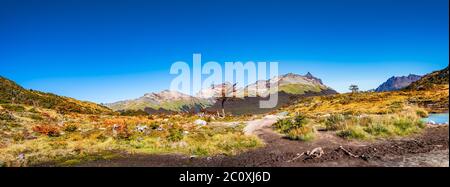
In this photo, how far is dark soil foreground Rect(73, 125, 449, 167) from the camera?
11383mm

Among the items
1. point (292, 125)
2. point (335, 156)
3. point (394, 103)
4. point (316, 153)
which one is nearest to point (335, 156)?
point (335, 156)

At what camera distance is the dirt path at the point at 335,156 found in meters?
11.4

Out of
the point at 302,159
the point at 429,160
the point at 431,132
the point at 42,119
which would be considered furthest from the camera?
the point at 42,119

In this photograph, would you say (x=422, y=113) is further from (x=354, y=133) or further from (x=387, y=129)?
(x=354, y=133)

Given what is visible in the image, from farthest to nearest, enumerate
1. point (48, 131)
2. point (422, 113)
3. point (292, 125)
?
point (48, 131) → point (292, 125) → point (422, 113)

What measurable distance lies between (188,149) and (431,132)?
12275 millimetres

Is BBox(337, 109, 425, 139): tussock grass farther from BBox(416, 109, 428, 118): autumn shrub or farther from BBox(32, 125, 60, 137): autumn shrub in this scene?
BBox(32, 125, 60, 137): autumn shrub

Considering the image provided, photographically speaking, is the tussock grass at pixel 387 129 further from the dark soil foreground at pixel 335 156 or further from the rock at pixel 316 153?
the rock at pixel 316 153

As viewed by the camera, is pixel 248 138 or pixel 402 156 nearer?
pixel 402 156

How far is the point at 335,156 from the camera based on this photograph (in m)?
12.8

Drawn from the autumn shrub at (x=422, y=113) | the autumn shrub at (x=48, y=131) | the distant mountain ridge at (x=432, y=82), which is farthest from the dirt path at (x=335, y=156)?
the distant mountain ridge at (x=432, y=82)
